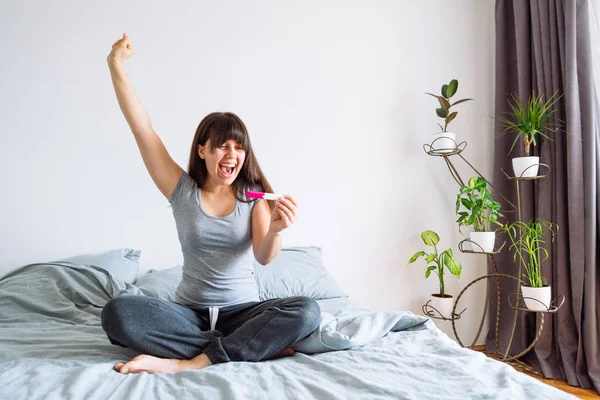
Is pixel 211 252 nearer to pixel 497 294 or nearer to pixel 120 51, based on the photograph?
pixel 120 51

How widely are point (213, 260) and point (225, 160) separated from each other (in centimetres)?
30

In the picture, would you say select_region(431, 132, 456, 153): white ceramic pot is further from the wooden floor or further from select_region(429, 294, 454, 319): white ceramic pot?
the wooden floor

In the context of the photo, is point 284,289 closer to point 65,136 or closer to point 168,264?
point 168,264

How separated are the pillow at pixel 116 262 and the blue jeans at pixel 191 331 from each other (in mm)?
693

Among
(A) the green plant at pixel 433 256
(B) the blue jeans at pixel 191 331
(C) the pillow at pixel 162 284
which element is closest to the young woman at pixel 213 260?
(B) the blue jeans at pixel 191 331

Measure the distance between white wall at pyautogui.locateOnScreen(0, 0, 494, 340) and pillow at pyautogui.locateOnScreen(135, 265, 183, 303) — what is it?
0.83 ft

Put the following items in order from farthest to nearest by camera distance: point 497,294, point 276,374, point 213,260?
point 497,294 < point 213,260 < point 276,374

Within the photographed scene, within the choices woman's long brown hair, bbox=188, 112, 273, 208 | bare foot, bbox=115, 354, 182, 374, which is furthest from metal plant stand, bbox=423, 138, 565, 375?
bare foot, bbox=115, 354, 182, 374

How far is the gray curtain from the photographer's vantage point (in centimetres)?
192

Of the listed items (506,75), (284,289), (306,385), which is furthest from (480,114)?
(306,385)

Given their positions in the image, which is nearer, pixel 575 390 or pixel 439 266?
pixel 575 390

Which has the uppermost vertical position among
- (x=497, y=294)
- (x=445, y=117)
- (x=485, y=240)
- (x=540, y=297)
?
(x=445, y=117)

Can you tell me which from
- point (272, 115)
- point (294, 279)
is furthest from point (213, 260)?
point (272, 115)

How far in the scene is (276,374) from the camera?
94cm
